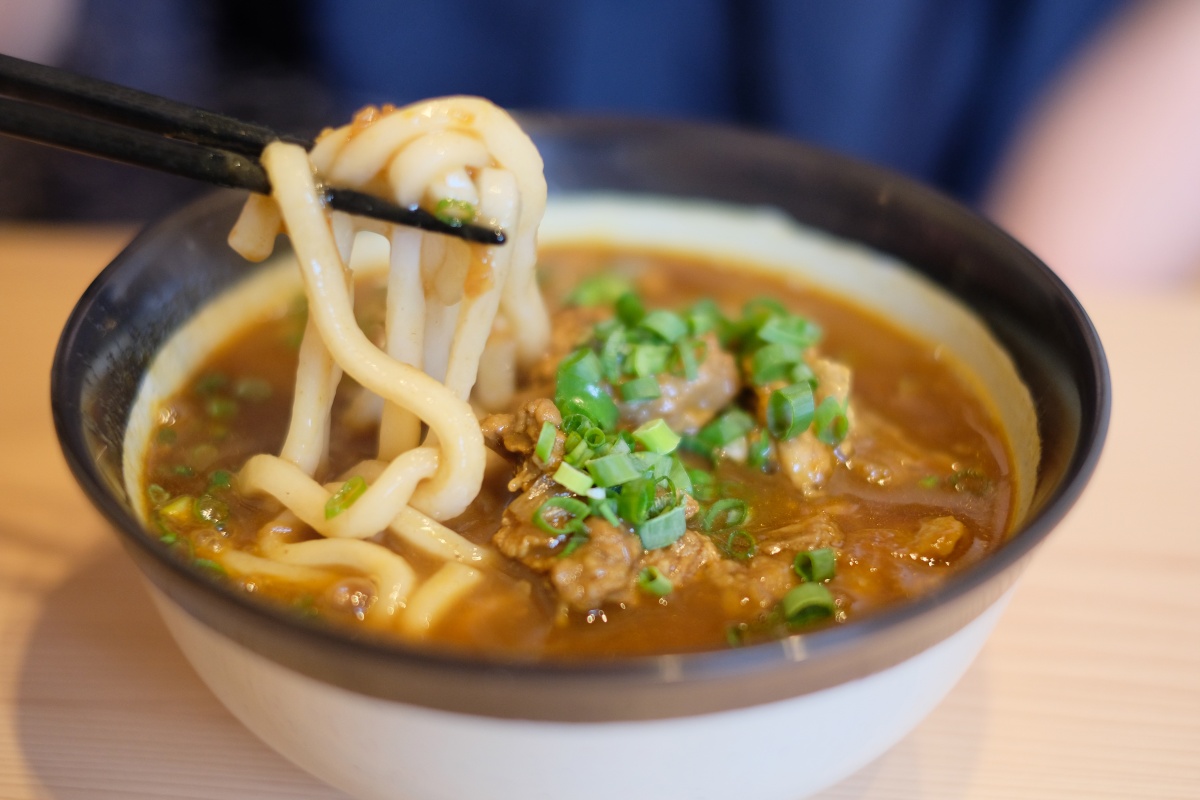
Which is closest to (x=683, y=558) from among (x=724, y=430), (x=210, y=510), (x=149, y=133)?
(x=724, y=430)

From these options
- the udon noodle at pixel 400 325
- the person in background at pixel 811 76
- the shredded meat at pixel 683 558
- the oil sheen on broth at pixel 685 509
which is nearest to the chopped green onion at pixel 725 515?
the oil sheen on broth at pixel 685 509

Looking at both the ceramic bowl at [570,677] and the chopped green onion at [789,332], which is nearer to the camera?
the ceramic bowl at [570,677]

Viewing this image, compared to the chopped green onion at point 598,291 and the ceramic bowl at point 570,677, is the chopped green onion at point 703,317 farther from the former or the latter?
the ceramic bowl at point 570,677

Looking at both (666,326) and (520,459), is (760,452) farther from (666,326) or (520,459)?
(520,459)

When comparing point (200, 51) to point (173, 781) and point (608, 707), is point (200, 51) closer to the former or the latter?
point (173, 781)

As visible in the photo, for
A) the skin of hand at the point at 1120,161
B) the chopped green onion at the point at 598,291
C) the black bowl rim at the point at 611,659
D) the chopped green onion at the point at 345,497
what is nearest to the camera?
the black bowl rim at the point at 611,659

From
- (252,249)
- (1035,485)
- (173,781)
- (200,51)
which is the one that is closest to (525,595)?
(173,781)

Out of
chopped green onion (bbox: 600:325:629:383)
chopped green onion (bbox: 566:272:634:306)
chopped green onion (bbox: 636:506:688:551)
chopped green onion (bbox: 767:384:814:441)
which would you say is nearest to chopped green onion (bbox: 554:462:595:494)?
chopped green onion (bbox: 636:506:688:551)

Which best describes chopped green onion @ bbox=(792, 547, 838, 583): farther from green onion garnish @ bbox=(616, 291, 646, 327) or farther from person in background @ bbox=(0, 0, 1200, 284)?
person in background @ bbox=(0, 0, 1200, 284)
